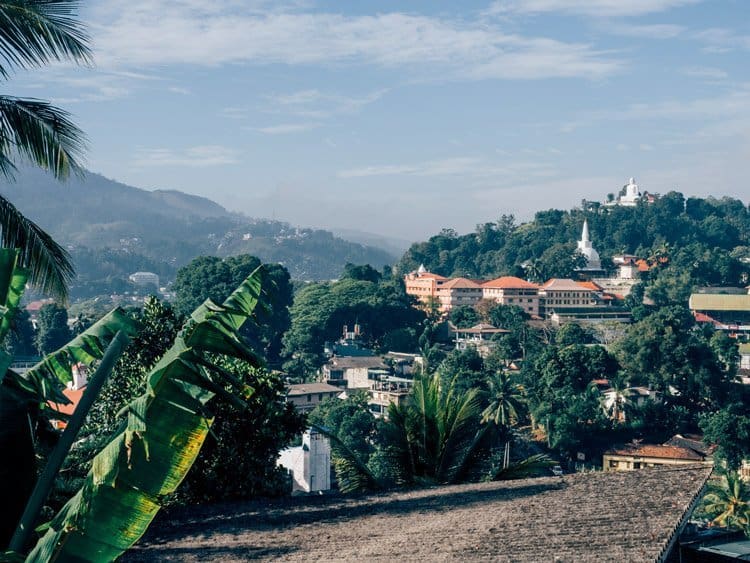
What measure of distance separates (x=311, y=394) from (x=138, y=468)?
146 feet

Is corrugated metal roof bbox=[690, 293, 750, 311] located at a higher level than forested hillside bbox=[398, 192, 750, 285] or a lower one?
lower

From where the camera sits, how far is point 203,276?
66125 millimetres

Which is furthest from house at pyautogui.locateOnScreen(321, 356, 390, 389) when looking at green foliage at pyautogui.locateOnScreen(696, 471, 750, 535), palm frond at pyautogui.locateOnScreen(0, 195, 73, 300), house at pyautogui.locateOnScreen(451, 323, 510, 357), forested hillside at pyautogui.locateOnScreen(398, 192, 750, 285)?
palm frond at pyautogui.locateOnScreen(0, 195, 73, 300)

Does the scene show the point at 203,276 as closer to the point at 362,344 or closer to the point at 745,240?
the point at 362,344

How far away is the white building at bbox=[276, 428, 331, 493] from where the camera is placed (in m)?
21.8

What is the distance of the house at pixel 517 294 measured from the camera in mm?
74750

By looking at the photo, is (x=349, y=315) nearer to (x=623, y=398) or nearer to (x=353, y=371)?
(x=353, y=371)

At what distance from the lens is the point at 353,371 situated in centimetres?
5556

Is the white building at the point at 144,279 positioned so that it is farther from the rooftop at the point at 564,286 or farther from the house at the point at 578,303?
the house at the point at 578,303

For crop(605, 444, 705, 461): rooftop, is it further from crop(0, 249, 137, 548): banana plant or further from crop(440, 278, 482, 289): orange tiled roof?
crop(440, 278, 482, 289): orange tiled roof

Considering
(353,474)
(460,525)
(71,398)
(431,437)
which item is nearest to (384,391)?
(71,398)

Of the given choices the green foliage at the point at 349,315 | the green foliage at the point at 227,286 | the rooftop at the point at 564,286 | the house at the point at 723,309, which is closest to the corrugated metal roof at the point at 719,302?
the house at the point at 723,309

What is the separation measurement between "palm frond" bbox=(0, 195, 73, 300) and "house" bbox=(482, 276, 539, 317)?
68.3 metres

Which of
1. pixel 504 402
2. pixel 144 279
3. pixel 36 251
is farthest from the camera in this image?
pixel 144 279
